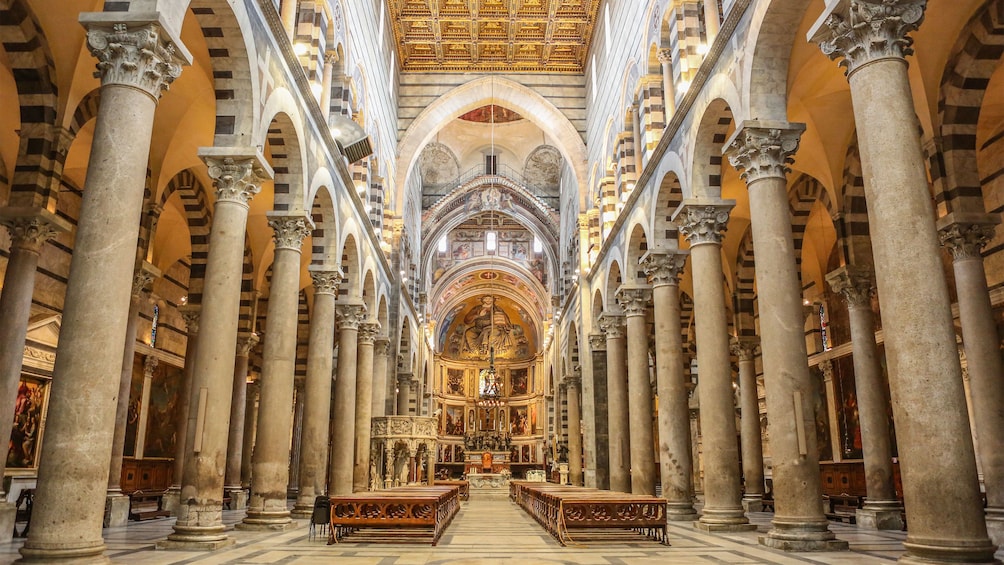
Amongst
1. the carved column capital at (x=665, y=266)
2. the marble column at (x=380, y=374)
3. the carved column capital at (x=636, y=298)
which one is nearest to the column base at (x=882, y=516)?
the carved column capital at (x=665, y=266)

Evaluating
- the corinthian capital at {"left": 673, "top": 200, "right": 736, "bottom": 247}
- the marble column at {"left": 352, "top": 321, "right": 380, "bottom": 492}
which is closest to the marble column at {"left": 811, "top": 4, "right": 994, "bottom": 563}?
the corinthian capital at {"left": 673, "top": 200, "right": 736, "bottom": 247}

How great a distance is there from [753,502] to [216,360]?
41.3 ft

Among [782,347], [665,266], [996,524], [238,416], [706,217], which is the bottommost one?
[996,524]

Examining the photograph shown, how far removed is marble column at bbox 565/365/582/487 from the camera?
30.3 m

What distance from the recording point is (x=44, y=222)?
11.2 m

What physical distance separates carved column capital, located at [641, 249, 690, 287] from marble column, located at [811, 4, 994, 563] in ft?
24.6

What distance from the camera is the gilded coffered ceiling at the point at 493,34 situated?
25594 mm

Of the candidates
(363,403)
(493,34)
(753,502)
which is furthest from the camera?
(493,34)

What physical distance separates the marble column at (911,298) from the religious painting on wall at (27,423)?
53.4 feet

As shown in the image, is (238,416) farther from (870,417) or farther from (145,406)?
(870,417)

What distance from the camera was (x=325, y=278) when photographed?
15.1m

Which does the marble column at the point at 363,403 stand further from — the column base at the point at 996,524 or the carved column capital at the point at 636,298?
the column base at the point at 996,524

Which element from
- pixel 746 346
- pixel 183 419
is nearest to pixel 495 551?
pixel 183 419

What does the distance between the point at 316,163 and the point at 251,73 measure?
3.82 meters
